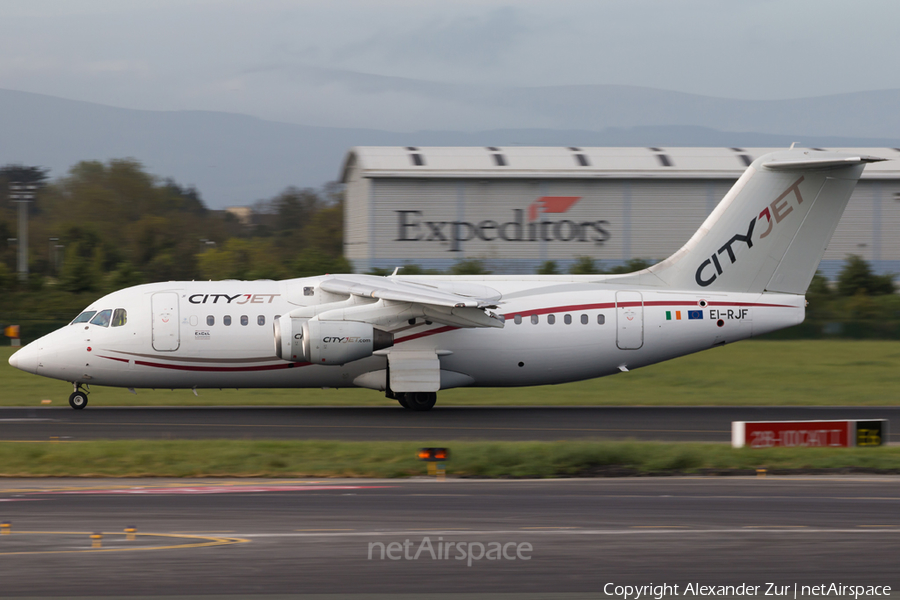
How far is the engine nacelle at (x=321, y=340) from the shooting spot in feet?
74.0

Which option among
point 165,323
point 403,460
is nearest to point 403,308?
point 165,323

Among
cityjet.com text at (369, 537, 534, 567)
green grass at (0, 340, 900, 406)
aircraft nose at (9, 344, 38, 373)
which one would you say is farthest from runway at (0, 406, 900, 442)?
cityjet.com text at (369, 537, 534, 567)

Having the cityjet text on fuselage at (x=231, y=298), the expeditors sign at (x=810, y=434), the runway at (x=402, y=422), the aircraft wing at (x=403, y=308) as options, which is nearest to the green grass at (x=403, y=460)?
the expeditors sign at (x=810, y=434)

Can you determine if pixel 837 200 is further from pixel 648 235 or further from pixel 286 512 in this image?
pixel 648 235

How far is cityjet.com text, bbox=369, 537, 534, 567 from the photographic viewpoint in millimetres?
9750

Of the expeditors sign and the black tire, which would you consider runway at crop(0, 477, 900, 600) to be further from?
the black tire

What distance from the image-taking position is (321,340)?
22.5 m

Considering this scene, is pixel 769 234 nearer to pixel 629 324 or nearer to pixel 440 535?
pixel 629 324

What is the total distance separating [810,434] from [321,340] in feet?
36.3

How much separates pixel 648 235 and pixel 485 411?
92.0 feet

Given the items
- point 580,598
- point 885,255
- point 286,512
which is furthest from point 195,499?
point 885,255

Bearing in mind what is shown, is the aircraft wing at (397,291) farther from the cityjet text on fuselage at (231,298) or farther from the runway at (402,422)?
the runway at (402,422)

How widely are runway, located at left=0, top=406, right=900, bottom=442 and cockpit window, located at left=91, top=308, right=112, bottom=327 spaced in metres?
2.16

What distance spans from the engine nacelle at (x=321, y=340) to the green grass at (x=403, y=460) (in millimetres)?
6307
